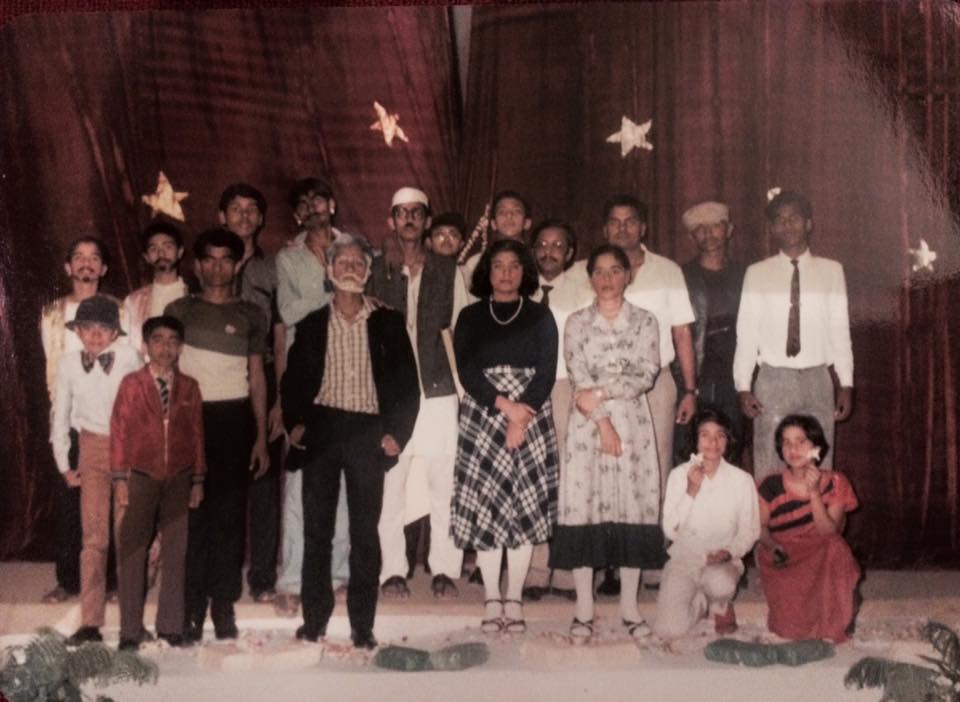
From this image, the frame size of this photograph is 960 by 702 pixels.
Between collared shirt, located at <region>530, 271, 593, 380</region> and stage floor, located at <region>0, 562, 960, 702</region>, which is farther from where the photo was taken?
collared shirt, located at <region>530, 271, 593, 380</region>

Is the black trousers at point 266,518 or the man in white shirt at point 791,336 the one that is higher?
the man in white shirt at point 791,336

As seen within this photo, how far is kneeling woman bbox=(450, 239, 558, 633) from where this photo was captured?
3064 millimetres

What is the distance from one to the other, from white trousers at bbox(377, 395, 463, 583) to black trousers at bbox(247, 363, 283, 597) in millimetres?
233

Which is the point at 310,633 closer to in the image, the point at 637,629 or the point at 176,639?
the point at 176,639

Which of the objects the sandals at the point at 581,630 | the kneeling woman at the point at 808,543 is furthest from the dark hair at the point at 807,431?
the sandals at the point at 581,630

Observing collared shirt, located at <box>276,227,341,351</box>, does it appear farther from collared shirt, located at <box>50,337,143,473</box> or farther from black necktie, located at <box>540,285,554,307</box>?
black necktie, located at <box>540,285,554,307</box>

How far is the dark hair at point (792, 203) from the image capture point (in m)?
3.04

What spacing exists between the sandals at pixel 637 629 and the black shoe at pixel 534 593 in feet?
0.61

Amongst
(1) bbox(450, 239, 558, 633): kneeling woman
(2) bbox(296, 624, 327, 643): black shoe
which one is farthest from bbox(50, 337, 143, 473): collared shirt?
(1) bbox(450, 239, 558, 633): kneeling woman

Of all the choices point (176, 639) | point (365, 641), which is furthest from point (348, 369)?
point (176, 639)

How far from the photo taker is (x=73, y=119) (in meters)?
3.07

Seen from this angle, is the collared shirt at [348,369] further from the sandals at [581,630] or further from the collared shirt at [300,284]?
the sandals at [581,630]

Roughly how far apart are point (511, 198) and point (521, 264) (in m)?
0.14

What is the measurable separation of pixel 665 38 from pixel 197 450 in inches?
51.9
